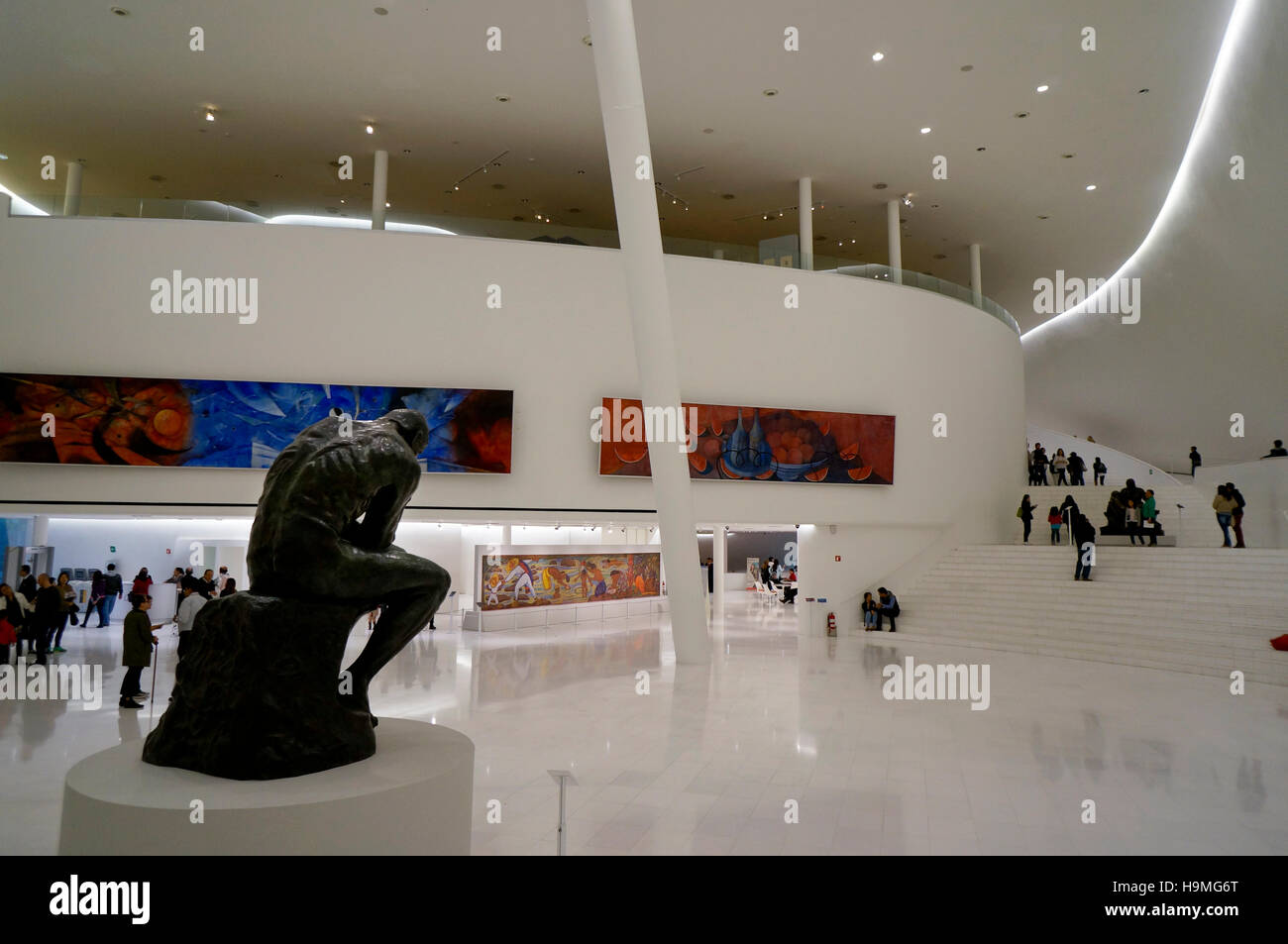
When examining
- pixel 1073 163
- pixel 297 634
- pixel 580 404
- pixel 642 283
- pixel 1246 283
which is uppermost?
pixel 1073 163

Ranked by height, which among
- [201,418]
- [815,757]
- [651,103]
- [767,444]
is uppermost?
[651,103]

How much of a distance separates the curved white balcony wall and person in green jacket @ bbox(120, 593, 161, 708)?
6.72 metres

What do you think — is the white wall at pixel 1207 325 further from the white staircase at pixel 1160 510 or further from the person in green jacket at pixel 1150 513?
the person in green jacket at pixel 1150 513

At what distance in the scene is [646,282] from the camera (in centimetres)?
1230

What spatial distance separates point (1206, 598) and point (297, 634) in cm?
1671

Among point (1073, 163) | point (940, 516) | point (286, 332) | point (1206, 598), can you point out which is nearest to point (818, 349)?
point (940, 516)

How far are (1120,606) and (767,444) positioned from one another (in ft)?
26.7

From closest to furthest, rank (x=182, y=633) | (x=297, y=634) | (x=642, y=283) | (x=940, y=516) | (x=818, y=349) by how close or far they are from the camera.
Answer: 1. (x=297, y=634)
2. (x=182, y=633)
3. (x=642, y=283)
4. (x=818, y=349)
5. (x=940, y=516)

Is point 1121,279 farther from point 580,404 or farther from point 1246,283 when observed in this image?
point 580,404

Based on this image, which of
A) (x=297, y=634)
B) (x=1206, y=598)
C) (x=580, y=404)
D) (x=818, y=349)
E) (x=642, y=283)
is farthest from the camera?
(x=818, y=349)

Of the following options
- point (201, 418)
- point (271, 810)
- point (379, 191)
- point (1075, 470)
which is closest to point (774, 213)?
point (379, 191)

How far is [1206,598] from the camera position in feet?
48.8

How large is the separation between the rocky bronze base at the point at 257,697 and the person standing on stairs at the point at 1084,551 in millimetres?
17408

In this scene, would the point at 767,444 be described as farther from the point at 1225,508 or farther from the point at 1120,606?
the point at 1225,508
